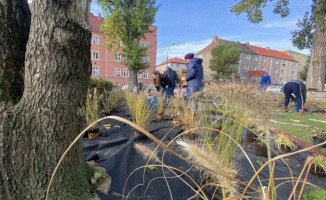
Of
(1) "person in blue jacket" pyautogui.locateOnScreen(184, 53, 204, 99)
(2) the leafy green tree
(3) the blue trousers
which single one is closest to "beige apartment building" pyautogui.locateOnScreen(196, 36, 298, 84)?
(2) the leafy green tree

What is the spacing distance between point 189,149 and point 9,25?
1.35m

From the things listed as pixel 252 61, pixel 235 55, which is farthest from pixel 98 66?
pixel 252 61

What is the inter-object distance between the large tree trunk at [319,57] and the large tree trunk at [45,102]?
1157 cm

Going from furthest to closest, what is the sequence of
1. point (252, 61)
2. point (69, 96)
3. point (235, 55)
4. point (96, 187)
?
1. point (252, 61)
2. point (235, 55)
3. point (96, 187)
4. point (69, 96)

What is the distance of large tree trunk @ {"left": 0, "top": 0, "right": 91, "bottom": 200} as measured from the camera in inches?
46.6

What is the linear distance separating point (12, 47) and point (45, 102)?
1.44ft

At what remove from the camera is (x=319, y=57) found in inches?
400

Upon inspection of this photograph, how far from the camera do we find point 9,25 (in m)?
1.32

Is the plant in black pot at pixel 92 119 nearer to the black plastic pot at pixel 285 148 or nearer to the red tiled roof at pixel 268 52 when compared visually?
the black plastic pot at pixel 285 148

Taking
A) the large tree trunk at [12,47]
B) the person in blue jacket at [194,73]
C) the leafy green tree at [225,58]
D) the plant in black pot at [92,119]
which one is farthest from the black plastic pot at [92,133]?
the leafy green tree at [225,58]

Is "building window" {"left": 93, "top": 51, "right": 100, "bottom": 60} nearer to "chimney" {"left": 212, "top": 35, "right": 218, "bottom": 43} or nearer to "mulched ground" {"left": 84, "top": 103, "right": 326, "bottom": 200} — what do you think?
"chimney" {"left": 212, "top": 35, "right": 218, "bottom": 43}

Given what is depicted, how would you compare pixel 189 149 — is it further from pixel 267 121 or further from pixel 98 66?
pixel 98 66

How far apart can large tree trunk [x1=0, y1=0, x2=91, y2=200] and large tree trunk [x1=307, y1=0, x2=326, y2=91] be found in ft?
38.0

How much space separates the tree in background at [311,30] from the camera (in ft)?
32.2
